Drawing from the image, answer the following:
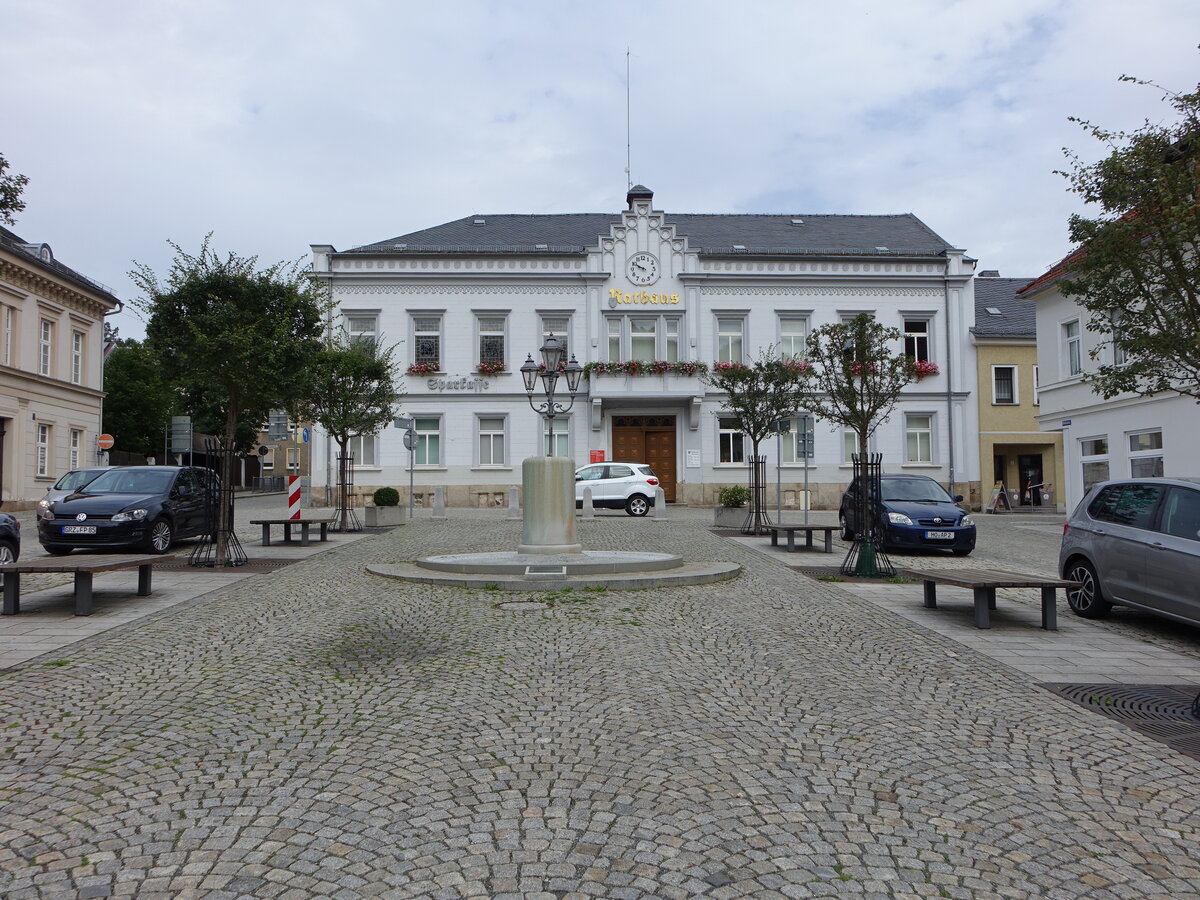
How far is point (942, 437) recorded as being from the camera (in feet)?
117

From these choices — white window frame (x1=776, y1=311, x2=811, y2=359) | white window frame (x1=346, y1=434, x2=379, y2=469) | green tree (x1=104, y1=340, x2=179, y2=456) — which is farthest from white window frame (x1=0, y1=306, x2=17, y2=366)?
white window frame (x1=776, y1=311, x2=811, y2=359)

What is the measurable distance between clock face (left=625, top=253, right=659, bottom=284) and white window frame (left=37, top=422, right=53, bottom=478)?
22.9 meters

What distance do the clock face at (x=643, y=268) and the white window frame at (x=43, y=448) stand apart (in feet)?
75.3

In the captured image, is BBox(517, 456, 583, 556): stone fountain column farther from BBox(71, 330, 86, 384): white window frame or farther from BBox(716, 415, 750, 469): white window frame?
BBox(71, 330, 86, 384): white window frame

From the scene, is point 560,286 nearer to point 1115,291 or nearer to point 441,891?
point 1115,291

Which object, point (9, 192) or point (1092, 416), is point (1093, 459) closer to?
point (1092, 416)

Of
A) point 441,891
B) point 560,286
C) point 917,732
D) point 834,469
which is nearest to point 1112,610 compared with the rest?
point 917,732

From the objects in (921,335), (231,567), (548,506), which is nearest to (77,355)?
(231,567)

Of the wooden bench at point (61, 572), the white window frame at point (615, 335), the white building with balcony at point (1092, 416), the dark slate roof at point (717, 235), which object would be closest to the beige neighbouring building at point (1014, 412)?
the dark slate roof at point (717, 235)

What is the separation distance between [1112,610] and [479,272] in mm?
28220

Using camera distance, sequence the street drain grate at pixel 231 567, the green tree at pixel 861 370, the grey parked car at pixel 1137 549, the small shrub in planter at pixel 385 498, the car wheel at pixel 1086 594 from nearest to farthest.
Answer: the grey parked car at pixel 1137 549, the car wheel at pixel 1086 594, the street drain grate at pixel 231 567, the green tree at pixel 861 370, the small shrub in planter at pixel 385 498

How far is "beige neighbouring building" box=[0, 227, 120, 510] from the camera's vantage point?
3177 centimetres

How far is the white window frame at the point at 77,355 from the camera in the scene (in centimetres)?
3678

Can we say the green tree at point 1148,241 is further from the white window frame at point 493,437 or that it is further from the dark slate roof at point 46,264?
the dark slate roof at point 46,264
